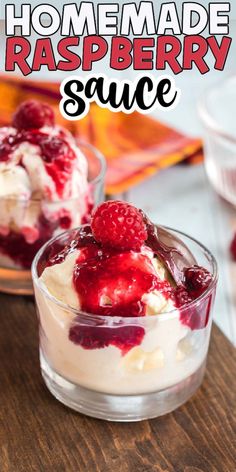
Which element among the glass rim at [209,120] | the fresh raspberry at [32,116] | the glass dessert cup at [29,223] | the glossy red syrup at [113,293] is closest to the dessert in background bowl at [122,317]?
the glossy red syrup at [113,293]

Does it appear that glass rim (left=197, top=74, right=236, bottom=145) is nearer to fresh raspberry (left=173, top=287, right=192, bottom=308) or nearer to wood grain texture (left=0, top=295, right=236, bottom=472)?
wood grain texture (left=0, top=295, right=236, bottom=472)

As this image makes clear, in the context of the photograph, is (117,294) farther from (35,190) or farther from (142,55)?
(142,55)

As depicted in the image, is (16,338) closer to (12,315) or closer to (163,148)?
(12,315)

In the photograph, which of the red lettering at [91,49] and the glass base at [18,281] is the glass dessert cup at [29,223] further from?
the red lettering at [91,49]

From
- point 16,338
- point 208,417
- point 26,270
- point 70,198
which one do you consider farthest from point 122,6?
point 208,417

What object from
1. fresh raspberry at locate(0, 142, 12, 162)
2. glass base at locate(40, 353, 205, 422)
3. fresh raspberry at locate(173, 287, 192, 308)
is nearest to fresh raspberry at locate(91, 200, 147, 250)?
fresh raspberry at locate(173, 287, 192, 308)
